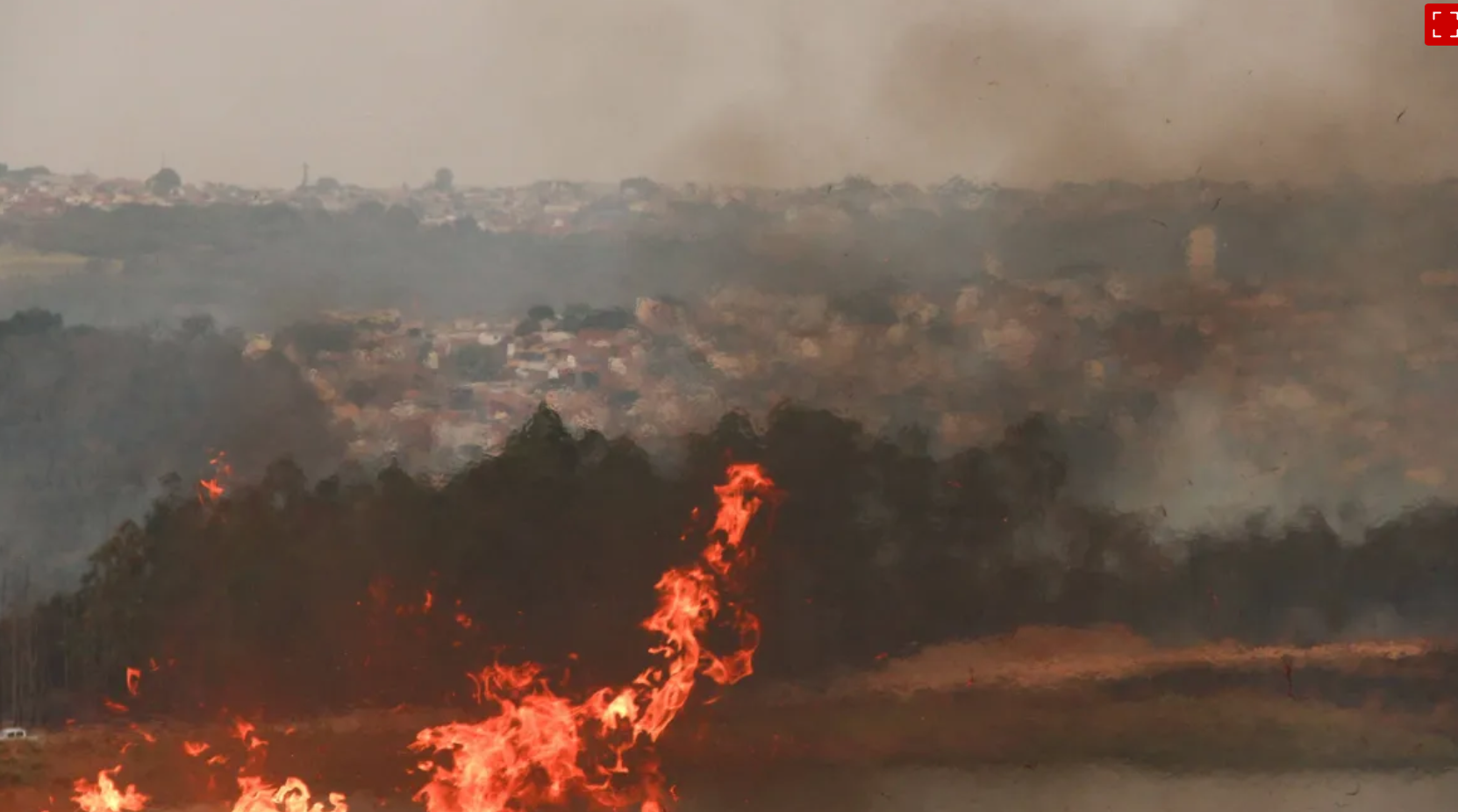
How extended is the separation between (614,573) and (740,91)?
174cm

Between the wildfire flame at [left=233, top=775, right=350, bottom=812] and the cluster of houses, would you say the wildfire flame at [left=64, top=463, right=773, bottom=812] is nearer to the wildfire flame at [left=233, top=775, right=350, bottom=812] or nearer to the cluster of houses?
the wildfire flame at [left=233, top=775, right=350, bottom=812]

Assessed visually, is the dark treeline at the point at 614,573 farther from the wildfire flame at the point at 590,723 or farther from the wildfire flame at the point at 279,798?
the wildfire flame at the point at 279,798

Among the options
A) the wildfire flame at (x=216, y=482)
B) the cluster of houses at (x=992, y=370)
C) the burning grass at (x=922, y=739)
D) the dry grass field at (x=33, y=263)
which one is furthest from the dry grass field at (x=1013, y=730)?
the dry grass field at (x=33, y=263)

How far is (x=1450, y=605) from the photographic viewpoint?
3617 mm

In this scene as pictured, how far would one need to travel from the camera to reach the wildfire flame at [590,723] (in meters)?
3.56

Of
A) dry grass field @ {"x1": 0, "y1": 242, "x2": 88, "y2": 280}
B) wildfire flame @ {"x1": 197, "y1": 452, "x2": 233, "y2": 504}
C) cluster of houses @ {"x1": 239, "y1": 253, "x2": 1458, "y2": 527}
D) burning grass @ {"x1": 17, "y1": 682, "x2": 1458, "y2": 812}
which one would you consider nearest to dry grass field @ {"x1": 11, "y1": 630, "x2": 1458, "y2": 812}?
burning grass @ {"x1": 17, "y1": 682, "x2": 1458, "y2": 812}

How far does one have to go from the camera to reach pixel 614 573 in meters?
3.58

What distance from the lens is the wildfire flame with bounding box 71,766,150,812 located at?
357cm

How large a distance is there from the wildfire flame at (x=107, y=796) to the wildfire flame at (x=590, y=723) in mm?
989

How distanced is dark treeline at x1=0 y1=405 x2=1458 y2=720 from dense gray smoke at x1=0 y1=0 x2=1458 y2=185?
1.00 metres

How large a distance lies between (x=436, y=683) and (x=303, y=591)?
1.82 ft

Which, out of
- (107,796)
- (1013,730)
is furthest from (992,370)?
(107,796)

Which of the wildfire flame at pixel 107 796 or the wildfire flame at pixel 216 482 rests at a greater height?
the wildfire flame at pixel 216 482

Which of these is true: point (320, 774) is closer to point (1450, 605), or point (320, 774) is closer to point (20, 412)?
point (20, 412)
